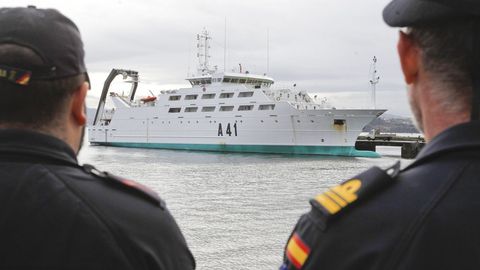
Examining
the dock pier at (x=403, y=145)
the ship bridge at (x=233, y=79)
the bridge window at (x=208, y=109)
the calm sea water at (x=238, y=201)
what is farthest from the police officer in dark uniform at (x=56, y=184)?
the dock pier at (x=403, y=145)

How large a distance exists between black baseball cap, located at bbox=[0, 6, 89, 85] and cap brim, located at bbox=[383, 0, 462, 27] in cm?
78

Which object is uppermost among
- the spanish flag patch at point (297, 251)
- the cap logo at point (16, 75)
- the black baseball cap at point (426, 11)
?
the black baseball cap at point (426, 11)

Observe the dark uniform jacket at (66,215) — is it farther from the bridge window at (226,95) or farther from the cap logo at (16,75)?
the bridge window at (226,95)

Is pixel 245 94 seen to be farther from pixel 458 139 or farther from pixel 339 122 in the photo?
pixel 458 139

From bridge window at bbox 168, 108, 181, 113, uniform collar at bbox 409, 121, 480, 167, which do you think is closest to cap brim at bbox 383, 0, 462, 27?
uniform collar at bbox 409, 121, 480, 167

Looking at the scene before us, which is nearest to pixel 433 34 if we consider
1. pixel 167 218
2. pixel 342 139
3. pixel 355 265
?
pixel 355 265

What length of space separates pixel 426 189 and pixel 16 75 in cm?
96

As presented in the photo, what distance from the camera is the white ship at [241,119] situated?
1244 inches

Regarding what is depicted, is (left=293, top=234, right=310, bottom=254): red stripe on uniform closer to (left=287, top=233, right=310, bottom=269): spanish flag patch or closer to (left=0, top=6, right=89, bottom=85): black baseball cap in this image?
(left=287, top=233, right=310, bottom=269): spanish flag patch

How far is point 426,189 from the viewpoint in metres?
1.00

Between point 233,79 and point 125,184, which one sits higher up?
point 233,79

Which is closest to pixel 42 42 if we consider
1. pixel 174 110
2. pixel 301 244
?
pixel 301 244

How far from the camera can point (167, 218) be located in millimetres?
1362

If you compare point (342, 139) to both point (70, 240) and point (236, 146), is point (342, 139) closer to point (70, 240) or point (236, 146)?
point (236, 146)
